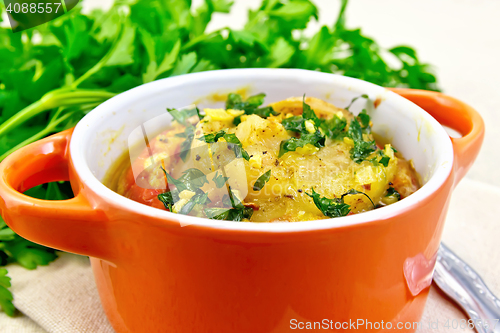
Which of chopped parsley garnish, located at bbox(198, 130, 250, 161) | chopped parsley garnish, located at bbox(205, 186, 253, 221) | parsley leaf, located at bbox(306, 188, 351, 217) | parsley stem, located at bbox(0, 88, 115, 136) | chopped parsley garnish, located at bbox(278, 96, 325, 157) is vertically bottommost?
parsley stem, located at bbox(0, 88, 115, 136)

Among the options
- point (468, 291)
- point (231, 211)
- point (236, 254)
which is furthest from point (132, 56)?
point (468, 291)

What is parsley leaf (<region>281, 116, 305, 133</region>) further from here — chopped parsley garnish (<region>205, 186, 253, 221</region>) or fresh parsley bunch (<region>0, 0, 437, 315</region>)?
chopped parsley garnish (<region>205, 186, 253, 221</region>)

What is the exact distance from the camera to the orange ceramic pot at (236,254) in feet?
3.11

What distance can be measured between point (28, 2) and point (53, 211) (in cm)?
154

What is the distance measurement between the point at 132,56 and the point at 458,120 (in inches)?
58.9

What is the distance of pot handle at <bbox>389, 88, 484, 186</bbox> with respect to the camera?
4.26 ft

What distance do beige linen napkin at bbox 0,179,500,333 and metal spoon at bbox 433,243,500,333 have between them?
38 millimetres

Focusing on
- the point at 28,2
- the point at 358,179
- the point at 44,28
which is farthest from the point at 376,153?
the point at 44,28

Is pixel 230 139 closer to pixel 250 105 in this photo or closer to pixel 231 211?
pixel 231 211

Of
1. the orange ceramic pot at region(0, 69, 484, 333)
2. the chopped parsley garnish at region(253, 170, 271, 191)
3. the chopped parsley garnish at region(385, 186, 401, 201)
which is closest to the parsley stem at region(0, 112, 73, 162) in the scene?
the orange ceramic pot at region(0, 69, 484, 333)

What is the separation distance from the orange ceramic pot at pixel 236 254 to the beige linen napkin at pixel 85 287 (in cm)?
27

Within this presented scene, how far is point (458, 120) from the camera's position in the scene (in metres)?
1.55

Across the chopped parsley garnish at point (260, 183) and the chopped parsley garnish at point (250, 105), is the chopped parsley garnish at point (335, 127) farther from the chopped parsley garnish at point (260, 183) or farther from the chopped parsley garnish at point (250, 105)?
the chopped parsley garnish at point (260, 183)

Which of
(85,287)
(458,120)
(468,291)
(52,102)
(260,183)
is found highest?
(458,120)
